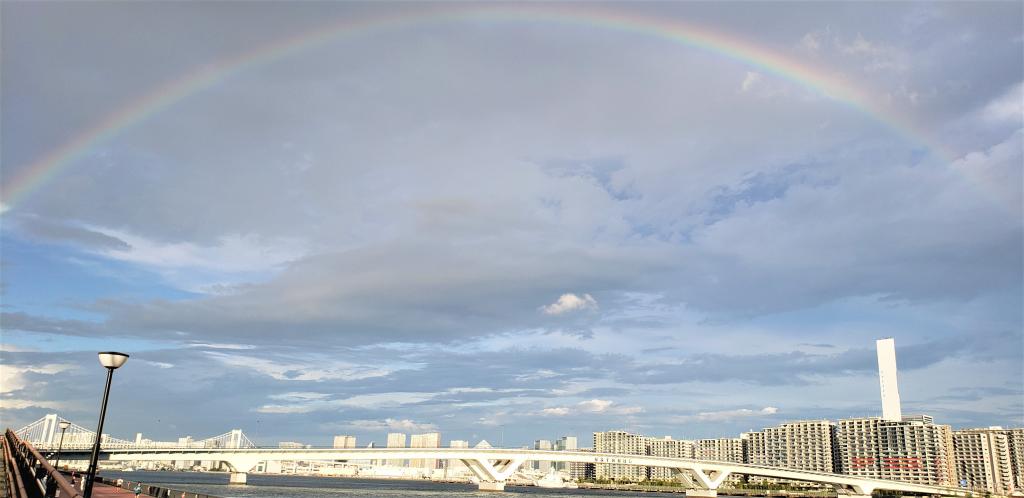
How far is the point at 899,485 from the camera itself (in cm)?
17462

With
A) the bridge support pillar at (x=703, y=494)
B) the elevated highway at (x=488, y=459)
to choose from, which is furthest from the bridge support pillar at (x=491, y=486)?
the bridge support pillar at (x=703, y=494)

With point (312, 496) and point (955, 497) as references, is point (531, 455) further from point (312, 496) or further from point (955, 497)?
point (955, 497)

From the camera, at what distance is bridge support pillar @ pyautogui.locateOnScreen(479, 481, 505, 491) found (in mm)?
168125

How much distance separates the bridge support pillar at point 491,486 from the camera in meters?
168

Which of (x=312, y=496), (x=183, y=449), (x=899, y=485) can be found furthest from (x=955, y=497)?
(x=183, y=449)

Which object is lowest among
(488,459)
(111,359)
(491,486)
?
(491,486)

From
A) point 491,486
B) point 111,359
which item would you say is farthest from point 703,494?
point 111,359

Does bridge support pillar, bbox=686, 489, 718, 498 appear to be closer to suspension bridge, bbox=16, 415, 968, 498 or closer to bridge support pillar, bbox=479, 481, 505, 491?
suspension bridge, bbox=16, 415, 968, 498

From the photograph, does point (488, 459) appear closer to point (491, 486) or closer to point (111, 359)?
point (491, 486)

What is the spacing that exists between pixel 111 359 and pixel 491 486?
521 ft

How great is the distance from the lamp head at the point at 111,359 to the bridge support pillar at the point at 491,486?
508 feet

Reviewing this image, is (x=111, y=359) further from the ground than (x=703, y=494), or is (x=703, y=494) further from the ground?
(x=111, y=359)

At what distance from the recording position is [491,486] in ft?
559

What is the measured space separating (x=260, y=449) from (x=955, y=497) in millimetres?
169477
